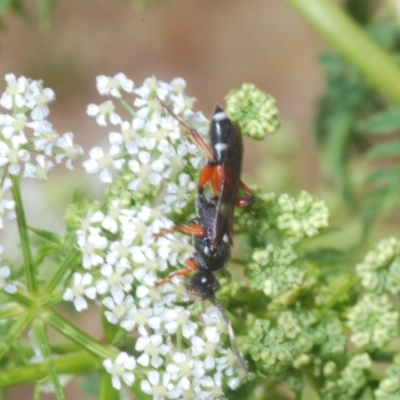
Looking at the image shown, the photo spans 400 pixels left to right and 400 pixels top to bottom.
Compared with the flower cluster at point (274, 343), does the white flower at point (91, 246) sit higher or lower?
higher

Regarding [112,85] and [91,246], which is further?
[112,85]

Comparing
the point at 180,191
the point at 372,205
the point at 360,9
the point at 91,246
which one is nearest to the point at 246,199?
the point at 180,191

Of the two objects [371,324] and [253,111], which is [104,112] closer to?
[253,111]

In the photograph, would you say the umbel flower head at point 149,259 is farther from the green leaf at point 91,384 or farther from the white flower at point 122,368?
the green leaf at point 91,384

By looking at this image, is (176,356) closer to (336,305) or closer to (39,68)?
(336,305)

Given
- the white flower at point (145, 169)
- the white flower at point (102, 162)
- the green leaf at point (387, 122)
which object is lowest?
the white flower at point (145, 169)

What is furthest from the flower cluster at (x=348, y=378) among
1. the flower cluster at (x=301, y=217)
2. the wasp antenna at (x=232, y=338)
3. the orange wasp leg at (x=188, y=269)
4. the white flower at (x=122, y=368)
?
the white flower at (x=122, y=368)

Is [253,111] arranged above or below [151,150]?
above
